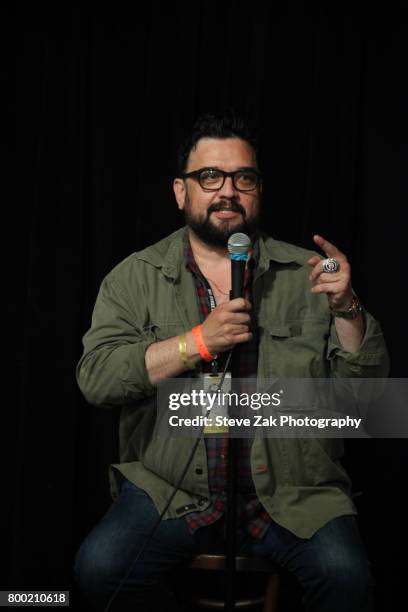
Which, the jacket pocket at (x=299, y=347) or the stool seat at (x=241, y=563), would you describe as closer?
the stool seat at (x=241, y=563)

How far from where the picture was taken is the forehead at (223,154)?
6.64 feet

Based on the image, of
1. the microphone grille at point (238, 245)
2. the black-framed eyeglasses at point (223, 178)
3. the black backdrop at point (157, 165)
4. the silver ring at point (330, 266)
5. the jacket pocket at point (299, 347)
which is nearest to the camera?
the microphone grille at point (238, 245)

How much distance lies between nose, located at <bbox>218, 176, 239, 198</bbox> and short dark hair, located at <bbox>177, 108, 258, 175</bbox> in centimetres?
16

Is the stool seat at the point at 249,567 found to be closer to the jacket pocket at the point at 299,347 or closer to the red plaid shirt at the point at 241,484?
the red plaid shirt at the point at 241,484

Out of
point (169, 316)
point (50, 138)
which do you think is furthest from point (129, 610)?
point (50, 138)

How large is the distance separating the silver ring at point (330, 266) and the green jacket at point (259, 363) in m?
0.24

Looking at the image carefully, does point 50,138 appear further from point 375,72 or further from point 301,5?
point 375,72

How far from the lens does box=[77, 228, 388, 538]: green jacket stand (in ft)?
5.94

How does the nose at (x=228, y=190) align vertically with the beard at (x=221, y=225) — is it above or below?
above

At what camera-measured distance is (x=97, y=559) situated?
5.78ft

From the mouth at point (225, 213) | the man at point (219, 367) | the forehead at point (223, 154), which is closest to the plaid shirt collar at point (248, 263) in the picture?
the man at point (219, 367)

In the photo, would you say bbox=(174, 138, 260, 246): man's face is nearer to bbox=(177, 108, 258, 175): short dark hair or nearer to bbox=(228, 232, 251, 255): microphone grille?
bbox=(177, 108, 258, 175): short dark hair

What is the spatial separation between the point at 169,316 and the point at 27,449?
2.70ft

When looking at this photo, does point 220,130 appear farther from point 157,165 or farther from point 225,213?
point 157,165
